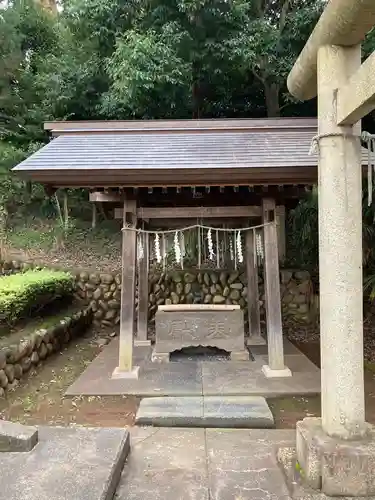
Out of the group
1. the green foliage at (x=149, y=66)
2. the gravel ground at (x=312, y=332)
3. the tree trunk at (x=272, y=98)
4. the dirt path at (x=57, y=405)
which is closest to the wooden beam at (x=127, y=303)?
the dirt path at (x=57, y=405)

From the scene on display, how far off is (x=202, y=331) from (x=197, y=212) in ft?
6.18

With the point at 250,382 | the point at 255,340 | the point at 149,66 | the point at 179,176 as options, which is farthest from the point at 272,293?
the point at 149,66

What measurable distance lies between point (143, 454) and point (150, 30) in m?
8.33

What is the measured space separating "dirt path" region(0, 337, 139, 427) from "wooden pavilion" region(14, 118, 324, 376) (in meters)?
0.86

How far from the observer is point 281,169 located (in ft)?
15.4

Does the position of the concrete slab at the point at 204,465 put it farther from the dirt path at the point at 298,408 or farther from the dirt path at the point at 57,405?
the dirt path at the point at 57,405

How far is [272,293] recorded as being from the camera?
550 centimetres

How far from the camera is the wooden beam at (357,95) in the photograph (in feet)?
7.76

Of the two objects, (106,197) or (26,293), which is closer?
(106,197)

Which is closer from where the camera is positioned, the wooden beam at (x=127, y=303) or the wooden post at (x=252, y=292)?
the wooden beam at (x=127, y=303)

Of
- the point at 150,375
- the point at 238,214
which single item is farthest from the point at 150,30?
the point at 150,375

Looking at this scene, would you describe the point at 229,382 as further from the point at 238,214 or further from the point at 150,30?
the point at 150,30

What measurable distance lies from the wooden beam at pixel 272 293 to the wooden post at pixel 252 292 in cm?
166

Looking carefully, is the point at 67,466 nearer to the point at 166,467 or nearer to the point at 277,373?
the point at 166,467
